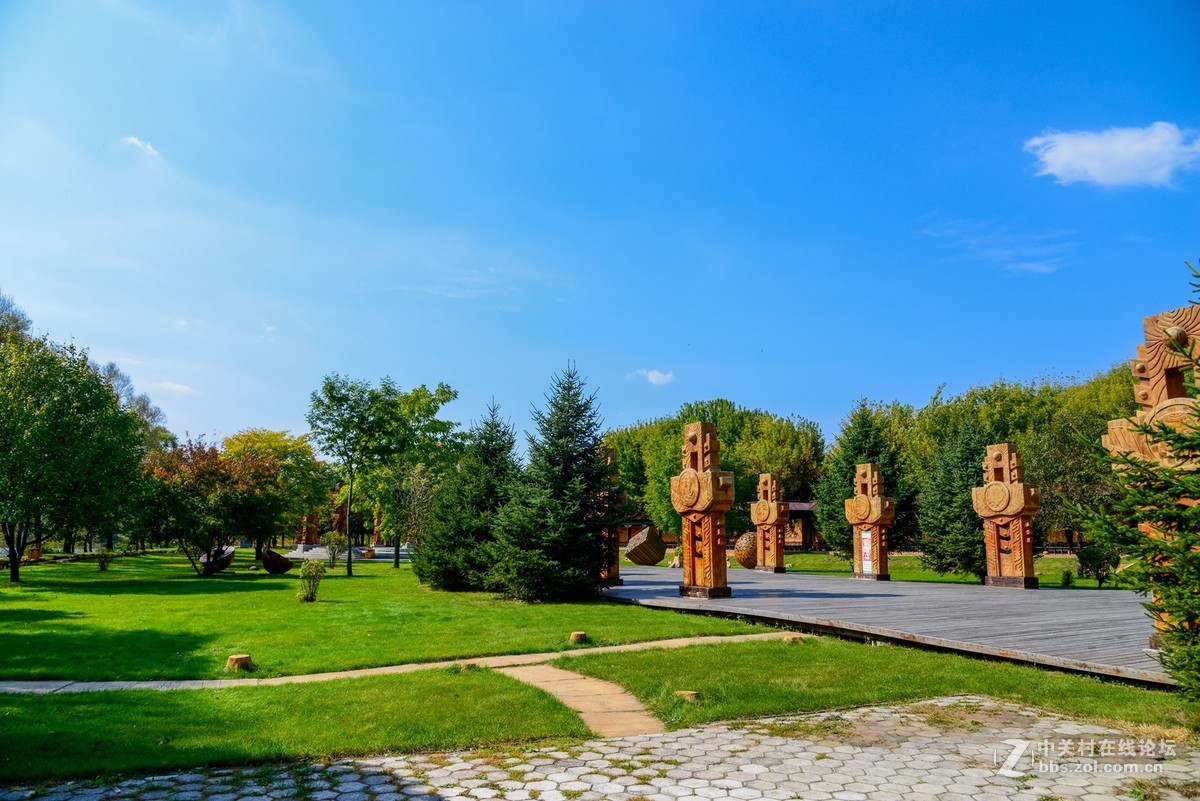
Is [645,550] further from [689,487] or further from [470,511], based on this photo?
[689,487]

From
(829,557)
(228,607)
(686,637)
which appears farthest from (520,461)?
(829,557)

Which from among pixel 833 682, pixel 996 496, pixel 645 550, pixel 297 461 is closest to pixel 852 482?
pixel 645 550

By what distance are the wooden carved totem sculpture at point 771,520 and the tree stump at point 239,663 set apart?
22.8m

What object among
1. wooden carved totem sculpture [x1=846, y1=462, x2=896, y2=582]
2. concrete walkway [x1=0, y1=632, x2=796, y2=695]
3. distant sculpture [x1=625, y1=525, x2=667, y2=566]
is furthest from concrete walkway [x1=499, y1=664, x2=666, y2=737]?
distant sculpture [x1=625, y1=525, x2=667, y2=566]

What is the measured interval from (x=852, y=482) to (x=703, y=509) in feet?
66.0

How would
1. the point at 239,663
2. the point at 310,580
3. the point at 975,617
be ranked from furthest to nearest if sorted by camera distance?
the point at 310,580 → the point at 975,617 → the point at 239,663

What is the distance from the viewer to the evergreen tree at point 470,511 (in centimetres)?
1886

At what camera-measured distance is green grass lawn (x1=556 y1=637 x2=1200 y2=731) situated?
22.5ft

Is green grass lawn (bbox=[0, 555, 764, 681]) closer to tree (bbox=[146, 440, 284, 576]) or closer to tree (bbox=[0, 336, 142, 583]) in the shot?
tree (bbox=[0, 336, 142, 583])

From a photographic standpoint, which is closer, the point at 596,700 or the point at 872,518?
the point at 596,700

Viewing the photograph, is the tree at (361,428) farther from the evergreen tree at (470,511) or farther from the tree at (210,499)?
the evergreen tree at (470,511)

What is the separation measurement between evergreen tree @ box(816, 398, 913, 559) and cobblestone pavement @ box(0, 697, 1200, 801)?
28.5 meters

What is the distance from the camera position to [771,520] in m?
29.0

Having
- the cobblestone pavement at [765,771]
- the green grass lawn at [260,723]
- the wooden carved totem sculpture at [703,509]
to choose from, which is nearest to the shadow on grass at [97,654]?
the green grass lawn at [260,723]
